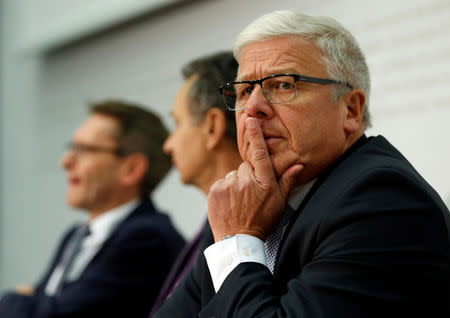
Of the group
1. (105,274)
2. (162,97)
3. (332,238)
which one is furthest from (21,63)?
(332,238)

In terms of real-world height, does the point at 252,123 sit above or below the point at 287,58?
below

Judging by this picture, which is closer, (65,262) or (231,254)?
(231,254)

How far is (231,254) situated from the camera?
1.44 metres

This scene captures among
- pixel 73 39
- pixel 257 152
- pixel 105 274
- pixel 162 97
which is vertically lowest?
pixel 105 274

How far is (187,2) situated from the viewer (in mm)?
4301

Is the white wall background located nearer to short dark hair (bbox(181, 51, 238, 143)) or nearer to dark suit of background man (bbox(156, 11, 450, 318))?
short dark hair (bbox(181, 51, 238, 143))

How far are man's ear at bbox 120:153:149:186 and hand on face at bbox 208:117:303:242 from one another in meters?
1.91

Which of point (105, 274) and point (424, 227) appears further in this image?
point (105, 274)

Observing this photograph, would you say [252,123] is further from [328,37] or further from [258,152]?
[328,37]

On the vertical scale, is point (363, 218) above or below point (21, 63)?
above

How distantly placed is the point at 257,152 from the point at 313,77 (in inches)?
9.9

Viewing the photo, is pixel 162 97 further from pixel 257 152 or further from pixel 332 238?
pixel 332 238

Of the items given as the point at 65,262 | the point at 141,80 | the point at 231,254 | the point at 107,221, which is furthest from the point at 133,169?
the point at 231,254

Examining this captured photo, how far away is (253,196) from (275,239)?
166mm
